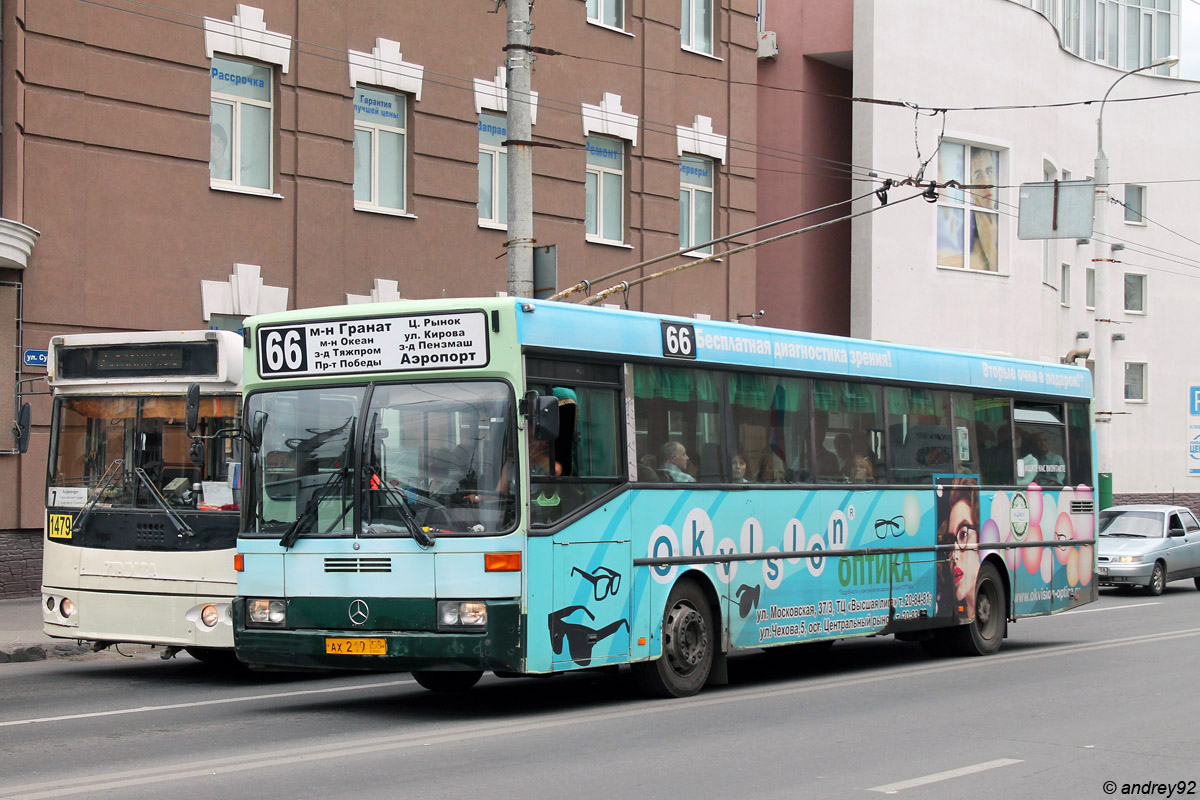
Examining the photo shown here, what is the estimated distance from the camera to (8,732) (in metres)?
10.1

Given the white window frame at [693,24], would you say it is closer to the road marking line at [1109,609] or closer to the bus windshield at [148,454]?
the road marking line at [1109,609]

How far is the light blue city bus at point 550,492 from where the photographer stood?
33.9 ft

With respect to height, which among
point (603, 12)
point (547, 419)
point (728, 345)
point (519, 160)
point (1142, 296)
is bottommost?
point (547, 419)

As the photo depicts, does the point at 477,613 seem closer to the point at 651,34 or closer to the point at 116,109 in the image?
the point at 116,109

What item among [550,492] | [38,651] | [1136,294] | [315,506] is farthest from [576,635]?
[1136,294]

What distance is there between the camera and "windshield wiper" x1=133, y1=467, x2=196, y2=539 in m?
13.1

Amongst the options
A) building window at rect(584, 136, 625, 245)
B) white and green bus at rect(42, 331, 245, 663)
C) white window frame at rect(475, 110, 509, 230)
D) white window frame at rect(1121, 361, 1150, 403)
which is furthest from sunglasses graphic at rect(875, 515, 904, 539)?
white window frame at rect(1121, 361, 1150, 403)

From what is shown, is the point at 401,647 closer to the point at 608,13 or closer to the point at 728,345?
the point at 728,345

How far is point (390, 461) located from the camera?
414 inches

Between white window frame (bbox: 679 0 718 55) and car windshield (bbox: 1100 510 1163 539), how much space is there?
11277 millimetres

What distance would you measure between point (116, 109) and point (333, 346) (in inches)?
411

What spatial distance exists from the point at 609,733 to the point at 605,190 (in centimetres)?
1805

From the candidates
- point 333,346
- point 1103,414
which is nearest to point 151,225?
point 333,346

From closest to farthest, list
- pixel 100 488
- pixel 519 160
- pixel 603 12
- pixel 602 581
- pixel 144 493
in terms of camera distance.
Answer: pixel 602 581
pixel 144 493
pixel 100 488
pixel 519 160
pixel 603 12
